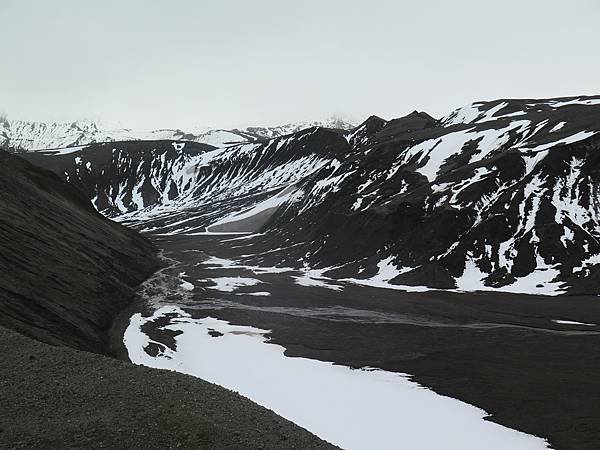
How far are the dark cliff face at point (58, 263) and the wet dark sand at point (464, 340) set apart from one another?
39.9 feet

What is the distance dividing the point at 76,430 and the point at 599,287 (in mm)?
67101

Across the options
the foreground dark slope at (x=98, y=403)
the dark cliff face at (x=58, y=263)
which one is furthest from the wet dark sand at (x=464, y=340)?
the foreground dark slope at (x=98, y=403)

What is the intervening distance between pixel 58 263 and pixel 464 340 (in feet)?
149

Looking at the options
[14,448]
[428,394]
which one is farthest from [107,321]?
[14,448]

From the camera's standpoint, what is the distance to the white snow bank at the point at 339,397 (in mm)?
25219

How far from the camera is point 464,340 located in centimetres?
4406

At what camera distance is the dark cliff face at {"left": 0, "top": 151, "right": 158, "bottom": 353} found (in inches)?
1445

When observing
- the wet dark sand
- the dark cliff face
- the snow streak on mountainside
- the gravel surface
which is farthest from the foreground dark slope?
the snow streak on mountainside

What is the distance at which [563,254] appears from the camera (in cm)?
7169

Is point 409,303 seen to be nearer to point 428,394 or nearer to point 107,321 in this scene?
point 428,394

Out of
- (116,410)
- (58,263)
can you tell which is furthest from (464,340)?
(58,263)

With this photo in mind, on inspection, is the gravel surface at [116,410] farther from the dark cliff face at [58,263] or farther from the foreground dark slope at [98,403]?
the dark cliff face at [58,263]

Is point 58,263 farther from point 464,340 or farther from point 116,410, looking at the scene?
point 464,340

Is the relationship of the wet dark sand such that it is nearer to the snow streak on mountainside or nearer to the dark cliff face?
the snow streak on mountainside
